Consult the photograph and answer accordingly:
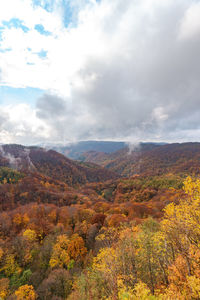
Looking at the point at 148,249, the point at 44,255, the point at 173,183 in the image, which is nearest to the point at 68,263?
the point at 44,255

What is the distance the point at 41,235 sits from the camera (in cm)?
6519

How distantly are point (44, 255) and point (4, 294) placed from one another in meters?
14.2

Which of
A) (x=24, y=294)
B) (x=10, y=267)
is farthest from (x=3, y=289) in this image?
(x=10, y=267)

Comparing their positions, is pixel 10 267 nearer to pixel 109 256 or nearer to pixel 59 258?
pixel 59 258

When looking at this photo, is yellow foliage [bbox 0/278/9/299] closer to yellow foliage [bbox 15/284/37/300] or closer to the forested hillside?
the forested hillside

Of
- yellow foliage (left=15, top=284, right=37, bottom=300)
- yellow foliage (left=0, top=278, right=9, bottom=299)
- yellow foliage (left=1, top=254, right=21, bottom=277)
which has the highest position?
yellow foliage (left=15, top=284, right=37, bottom=300)

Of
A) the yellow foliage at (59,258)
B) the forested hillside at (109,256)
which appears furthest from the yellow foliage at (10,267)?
the yellow foliage at (59,258)

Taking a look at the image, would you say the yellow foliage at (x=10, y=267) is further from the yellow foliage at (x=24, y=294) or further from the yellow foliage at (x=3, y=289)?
the yellow foliage at (x=24, y=294)

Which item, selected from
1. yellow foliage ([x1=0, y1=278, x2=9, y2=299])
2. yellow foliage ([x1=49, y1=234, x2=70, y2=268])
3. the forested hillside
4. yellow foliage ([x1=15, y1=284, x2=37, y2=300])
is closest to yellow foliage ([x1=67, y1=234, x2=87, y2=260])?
the forested hillside

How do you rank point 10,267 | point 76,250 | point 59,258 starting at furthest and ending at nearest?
point 76,250, point 59,258, point 10,267

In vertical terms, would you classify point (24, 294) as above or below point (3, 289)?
above

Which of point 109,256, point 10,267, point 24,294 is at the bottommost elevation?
point 10,267

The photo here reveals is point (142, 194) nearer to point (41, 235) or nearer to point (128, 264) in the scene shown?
point (41, 235)

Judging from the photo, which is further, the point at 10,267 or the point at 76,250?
the point at 76,250
